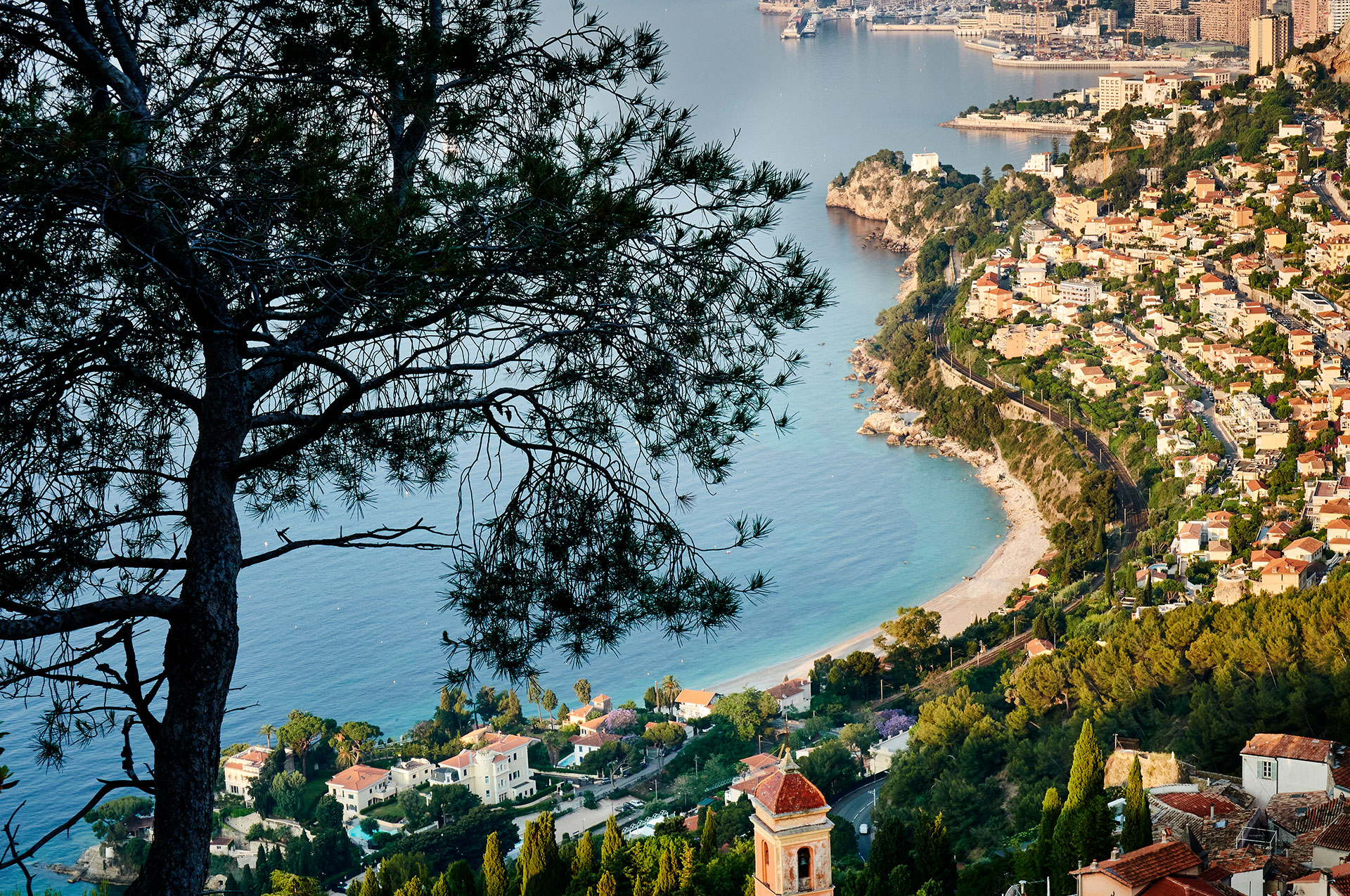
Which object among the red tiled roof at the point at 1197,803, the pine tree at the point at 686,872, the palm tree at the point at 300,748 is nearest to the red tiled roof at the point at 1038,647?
the red tiled roof at the point at 1197,803

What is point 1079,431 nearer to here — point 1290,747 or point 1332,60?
point 1290,747

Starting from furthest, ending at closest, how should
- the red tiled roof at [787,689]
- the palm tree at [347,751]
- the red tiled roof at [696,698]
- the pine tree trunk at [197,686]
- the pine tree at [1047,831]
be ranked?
1. the red tiled roof at [696,698]
2. the red tiled roof at [787,689]
3. the palm tree at [347,751]
4. the pine tree at [1047,831]
5. the pine tree trunk at [197,686]

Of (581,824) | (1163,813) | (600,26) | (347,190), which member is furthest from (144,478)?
(581,824)

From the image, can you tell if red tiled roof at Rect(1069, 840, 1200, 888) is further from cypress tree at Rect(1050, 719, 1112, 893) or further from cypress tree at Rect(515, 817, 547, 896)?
cypress tree at Rect(515, 817, 547, 896)

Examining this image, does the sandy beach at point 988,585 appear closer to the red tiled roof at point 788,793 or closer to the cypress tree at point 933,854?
the cypress tree at point 933,854

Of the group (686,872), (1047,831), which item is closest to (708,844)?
(686,872)

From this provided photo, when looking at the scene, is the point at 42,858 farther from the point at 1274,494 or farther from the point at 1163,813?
the point at 1274,494
